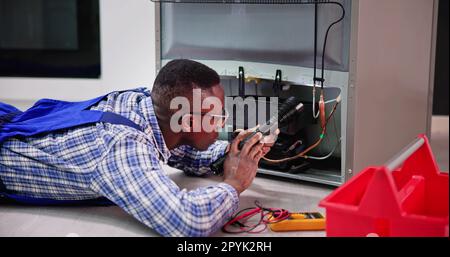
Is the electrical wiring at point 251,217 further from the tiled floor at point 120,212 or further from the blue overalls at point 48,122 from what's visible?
the blue overalls at point 48,122

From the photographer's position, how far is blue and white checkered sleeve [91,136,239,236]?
116 cm

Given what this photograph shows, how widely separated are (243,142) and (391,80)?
412mm

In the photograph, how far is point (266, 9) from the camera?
1568mm

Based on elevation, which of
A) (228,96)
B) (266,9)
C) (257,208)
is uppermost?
(266,9)

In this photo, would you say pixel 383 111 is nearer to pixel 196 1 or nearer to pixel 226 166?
pixel 226 166

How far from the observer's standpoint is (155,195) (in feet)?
3.83

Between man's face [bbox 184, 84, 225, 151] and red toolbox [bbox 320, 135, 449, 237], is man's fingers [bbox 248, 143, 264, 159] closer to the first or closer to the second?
man's face [bbox 184, 84, 225, 151]

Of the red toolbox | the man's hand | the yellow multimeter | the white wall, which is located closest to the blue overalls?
the man's hand

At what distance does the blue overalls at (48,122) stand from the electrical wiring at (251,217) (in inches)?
11.8

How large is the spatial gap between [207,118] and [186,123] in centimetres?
5

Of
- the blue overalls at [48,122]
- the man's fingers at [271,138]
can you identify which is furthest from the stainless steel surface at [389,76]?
the blue overalls at [48,122]

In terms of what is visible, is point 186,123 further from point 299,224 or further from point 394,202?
point 394,202

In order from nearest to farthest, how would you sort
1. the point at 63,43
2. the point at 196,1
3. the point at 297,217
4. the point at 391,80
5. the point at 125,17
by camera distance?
the point at 297,217 → the point at 391,80 → the point at 196,1 → the point at 125,17 → the point at 63,43

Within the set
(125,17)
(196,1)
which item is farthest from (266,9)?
(125,17)
